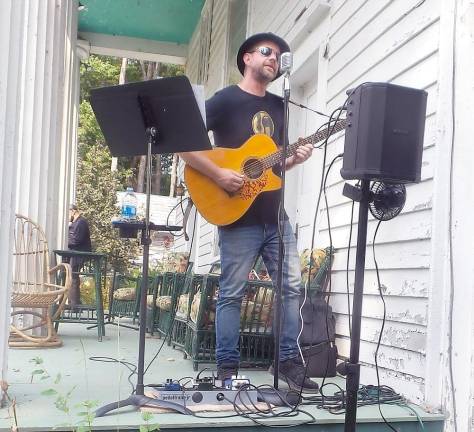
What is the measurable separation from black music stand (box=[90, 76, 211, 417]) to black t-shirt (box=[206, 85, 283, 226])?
1.86ft

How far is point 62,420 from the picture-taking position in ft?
6.75

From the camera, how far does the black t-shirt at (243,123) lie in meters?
2.87

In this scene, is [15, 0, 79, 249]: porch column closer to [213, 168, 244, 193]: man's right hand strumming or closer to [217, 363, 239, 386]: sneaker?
[213, 168, 244, 193]: man's right hand strumming

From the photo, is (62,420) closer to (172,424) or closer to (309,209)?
(172,424)

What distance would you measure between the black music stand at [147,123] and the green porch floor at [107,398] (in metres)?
0.12

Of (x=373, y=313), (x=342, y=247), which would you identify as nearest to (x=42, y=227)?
(x=342, y=247)

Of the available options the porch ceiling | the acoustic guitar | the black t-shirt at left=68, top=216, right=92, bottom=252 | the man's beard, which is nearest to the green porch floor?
the acoustic guitar

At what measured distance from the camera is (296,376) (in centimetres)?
280

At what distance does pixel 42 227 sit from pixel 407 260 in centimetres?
296

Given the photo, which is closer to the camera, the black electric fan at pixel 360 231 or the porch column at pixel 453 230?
the black electric fan at pixel 360 231

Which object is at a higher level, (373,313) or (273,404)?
(373,313)

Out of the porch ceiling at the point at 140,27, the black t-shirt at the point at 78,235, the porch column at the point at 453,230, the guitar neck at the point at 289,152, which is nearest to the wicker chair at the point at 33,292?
the guitar neck at the point at 289,152

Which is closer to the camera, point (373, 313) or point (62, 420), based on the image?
point (62, 420)

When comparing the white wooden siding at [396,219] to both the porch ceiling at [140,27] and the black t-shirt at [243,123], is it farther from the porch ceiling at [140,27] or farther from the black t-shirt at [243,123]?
the porch ceiling at [140,27]
